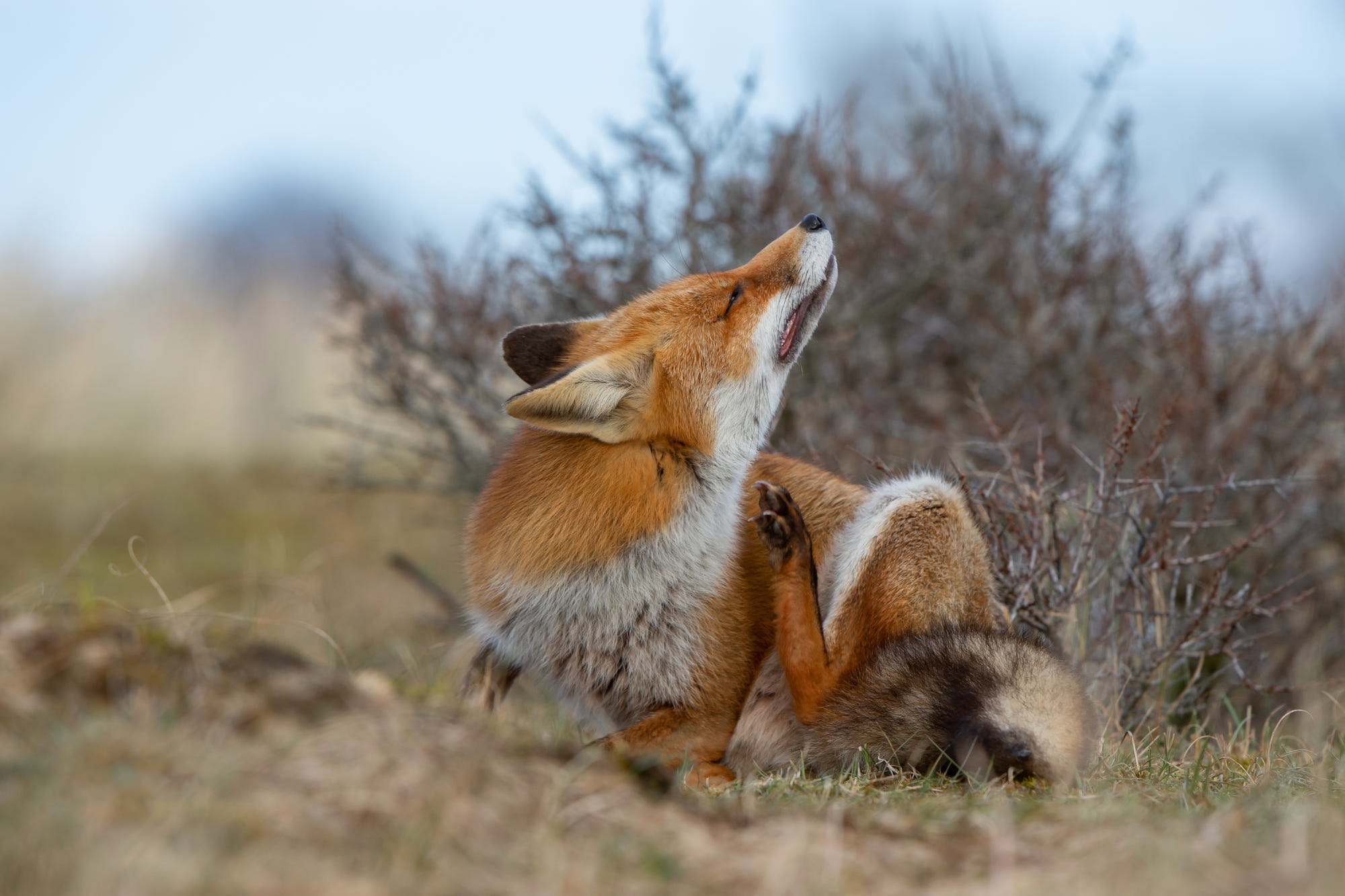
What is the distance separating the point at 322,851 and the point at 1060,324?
659 centimetres

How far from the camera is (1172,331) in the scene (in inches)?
273

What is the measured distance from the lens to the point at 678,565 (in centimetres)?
391

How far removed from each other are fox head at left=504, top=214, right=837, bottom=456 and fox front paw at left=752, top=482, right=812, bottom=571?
31 centimetres

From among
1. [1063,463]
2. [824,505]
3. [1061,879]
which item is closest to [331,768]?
[1061,879]

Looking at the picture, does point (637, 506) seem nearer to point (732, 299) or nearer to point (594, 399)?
point (594, 399)

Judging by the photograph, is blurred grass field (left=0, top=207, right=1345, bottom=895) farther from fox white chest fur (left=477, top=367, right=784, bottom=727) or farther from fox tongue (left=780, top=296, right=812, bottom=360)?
fox tongue (left=780, top=296, right=812, bottom=360)

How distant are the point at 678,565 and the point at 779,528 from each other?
0.42 m

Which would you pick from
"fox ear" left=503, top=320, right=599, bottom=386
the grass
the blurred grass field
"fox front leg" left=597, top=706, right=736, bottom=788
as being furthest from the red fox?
the grass

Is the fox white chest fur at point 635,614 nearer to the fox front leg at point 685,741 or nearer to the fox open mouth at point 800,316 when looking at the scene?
the fox front leg at point 685,741

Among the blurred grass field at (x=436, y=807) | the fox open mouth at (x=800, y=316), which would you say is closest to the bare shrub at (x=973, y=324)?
the fox open mouth at (x=800, y=316)

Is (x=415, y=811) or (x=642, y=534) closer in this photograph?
(x=415, y=811)

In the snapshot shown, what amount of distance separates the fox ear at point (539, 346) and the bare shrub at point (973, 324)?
1967 millimetres

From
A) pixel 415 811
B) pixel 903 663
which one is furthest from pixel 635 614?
pixel 415 811

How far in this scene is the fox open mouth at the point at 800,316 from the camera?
172 inches
